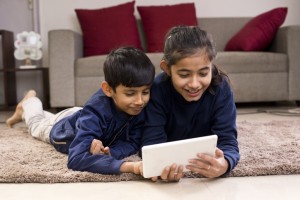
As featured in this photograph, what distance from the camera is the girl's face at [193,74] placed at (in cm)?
107

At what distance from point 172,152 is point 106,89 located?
0.40 metres

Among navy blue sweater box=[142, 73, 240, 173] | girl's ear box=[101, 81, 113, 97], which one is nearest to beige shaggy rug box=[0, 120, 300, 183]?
navy blue sweater box=[142, 73, 240, 173]

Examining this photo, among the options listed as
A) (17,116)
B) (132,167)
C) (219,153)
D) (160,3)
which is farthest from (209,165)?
(160,3)

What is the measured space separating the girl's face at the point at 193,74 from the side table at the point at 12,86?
6.86 feet

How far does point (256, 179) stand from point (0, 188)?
71cm

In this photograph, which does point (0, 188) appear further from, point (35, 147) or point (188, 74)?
point (188, 74)

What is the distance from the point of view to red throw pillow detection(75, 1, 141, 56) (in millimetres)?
2959

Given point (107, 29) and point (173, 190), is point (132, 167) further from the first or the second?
point (107, 29)

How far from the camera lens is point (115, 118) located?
1244 mm

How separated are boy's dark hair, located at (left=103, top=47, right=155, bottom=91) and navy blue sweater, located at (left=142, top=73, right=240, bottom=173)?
0.28 ft

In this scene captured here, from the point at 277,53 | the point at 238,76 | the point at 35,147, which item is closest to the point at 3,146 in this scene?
the point at 35,147

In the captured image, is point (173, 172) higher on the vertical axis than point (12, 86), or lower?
higher

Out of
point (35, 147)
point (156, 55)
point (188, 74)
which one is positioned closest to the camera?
point (188, 74)

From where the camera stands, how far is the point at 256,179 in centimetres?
107
